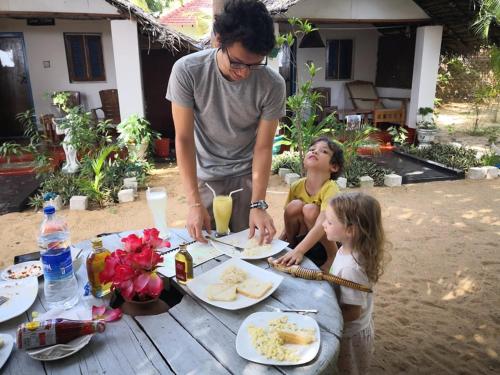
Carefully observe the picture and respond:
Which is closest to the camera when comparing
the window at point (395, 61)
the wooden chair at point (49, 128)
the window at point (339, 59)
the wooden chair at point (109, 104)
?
the wooden chair at point (49, 128)

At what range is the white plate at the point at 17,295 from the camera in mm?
1356

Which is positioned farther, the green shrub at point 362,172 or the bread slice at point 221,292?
the green shrub at point 362,172

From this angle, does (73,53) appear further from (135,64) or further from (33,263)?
(33,263)

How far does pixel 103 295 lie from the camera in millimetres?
1474

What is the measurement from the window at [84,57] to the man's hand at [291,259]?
317 inches

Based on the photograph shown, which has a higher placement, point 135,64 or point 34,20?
point 34,20

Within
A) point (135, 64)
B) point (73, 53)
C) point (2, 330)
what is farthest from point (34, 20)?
point (2, 330)

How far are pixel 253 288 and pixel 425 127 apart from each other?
24.7 ft

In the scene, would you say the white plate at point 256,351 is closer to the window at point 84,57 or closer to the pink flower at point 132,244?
the pink flower at point 132,244

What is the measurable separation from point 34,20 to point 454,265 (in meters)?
8.58

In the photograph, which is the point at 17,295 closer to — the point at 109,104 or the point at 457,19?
the point at 109,104

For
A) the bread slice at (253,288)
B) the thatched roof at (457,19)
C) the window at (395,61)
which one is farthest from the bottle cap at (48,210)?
the window at (395,61)

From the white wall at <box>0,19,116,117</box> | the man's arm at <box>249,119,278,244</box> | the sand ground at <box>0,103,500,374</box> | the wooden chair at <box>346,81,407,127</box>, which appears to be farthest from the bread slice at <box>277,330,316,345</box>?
the white wall at <box>0,19,116,117</box>

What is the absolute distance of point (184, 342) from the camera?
1.22 m
